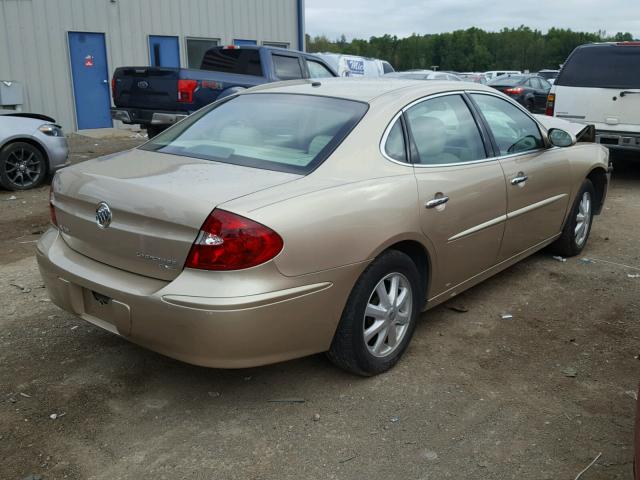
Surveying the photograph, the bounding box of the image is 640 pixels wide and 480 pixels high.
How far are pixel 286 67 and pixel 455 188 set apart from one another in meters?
7.93

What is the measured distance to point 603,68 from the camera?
8688 millimetres

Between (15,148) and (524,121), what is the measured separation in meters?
6.28

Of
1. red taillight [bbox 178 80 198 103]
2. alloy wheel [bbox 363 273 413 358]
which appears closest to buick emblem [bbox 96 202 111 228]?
alloy wheel [bbox 363 273 413 358]

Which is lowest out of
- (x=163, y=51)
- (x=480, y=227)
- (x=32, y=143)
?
(x=480, y=227)

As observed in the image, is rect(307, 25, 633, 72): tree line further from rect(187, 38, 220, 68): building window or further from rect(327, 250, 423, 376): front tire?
rect(327, 250, 423, 376): front tire

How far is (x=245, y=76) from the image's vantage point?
34.0ft

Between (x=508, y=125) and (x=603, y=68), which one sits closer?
(x=508, y=125)

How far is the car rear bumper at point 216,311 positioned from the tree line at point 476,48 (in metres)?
105

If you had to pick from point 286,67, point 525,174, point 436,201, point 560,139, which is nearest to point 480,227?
point 436,201

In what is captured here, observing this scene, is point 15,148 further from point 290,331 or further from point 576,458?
point 576,458

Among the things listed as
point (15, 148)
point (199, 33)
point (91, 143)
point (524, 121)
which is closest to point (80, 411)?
point (524, 121)

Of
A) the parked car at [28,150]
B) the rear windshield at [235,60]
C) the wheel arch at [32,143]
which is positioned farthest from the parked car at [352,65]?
the wheel arch at [32,143]

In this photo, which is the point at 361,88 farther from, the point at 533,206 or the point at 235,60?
the point at 235,60

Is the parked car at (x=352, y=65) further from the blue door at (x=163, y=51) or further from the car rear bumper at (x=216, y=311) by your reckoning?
the car rear bumper at (x=216, y=311)
